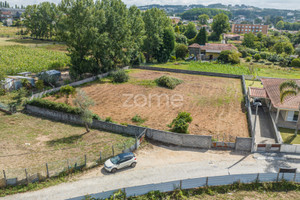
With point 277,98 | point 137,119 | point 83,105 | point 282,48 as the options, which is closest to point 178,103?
point 137,119

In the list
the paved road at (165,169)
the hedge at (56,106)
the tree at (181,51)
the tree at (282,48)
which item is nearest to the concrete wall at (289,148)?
the paved road at (165,169)

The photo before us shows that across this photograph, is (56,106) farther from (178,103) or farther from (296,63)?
(296,63)

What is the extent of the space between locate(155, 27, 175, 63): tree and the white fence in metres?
48.5

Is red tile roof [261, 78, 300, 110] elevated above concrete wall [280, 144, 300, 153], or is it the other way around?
red tile roof [261, 78, 300, 110]

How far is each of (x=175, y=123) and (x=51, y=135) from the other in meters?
13.1

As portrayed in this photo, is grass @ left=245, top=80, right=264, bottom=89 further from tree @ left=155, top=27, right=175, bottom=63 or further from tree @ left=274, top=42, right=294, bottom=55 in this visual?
tree @ left=274, top=42, right=294, bottom=55

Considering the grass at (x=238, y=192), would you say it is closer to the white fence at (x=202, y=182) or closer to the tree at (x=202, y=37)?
the white fence at (x=202, y=182)

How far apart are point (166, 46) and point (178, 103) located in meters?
31.4

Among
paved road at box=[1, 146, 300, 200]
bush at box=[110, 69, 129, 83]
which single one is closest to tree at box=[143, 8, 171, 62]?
bush at box=[110, 69, 129, 83]

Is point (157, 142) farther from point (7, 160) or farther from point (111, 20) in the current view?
point (111, 20)

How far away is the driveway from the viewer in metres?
24.9

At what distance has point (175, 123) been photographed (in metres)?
25.4

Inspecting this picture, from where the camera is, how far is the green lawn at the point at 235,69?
2130 inches

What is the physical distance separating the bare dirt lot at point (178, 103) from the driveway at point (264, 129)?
4.61 ft
